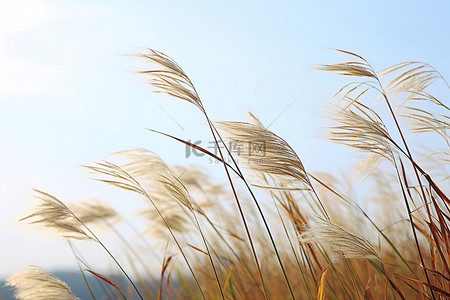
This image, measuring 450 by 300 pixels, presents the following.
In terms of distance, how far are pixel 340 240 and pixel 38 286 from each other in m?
1.16

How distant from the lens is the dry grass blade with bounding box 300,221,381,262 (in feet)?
4.43

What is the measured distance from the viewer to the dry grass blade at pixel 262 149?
4.93ft

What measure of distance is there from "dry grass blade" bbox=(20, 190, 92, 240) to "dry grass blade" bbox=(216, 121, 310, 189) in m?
0.81

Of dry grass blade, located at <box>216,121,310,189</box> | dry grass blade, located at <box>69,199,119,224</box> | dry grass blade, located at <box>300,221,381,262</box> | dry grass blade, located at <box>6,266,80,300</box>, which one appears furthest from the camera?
dry grass blade, located at <box>69,199,119,224</box>

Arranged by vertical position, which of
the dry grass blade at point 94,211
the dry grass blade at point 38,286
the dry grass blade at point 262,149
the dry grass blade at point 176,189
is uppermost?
the dry grass blade at point 262,149

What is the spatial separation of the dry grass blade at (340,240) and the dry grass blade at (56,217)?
1015 millimetres

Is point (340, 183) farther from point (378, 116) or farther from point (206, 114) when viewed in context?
point (206, 114)

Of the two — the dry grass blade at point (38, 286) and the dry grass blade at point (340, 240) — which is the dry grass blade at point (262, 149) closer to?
the dry grass blade at point (340, 240)

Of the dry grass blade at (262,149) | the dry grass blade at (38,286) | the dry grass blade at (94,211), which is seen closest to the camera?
the dry grass blade at (262,149)

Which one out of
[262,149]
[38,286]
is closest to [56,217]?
[38,286]

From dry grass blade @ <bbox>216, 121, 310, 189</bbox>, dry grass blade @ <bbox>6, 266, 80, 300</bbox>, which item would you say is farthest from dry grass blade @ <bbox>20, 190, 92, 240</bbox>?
dry grass blade @ <bbox>216, 121, 310, 189</bbox>

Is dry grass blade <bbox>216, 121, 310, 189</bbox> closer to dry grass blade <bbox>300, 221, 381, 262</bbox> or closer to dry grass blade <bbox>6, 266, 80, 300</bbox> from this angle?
dry grass blade <bbox>300, 221, 381, 262</bbox>

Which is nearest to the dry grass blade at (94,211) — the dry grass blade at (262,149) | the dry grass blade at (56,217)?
the dry grass blade at (56,217)

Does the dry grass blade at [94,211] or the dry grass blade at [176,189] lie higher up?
the dry grass blade at [176,189]
